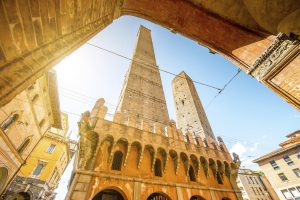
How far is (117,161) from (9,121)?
8.60 metres

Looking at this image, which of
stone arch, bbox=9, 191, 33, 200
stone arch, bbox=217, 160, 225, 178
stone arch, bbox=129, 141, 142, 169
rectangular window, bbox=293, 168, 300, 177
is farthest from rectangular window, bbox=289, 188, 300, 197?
stone arch, bbox=9, 191, 33, 200

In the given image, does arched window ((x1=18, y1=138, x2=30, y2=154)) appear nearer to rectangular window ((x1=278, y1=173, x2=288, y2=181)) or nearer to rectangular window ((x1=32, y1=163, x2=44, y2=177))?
rectangular window ((x1=32, y1=163, x2=44, y2=177))

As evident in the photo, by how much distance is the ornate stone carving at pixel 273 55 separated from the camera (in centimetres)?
441

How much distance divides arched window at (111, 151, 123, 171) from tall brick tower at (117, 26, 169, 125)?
4.97 m

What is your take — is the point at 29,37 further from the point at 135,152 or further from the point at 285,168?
the point at 285,168

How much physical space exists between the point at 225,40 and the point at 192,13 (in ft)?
6.19

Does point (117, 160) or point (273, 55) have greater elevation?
point (273, 55)

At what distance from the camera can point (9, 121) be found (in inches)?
424

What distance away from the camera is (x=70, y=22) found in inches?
105

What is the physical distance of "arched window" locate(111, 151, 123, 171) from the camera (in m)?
9.04

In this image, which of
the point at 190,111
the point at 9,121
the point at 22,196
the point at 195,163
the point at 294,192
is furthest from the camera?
the point at 294,192

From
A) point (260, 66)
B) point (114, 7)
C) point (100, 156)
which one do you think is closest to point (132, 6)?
point (114, 7)

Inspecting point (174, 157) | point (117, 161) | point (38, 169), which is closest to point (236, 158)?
point (174, 157)

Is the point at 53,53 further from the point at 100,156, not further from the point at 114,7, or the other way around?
the point at 100,156
